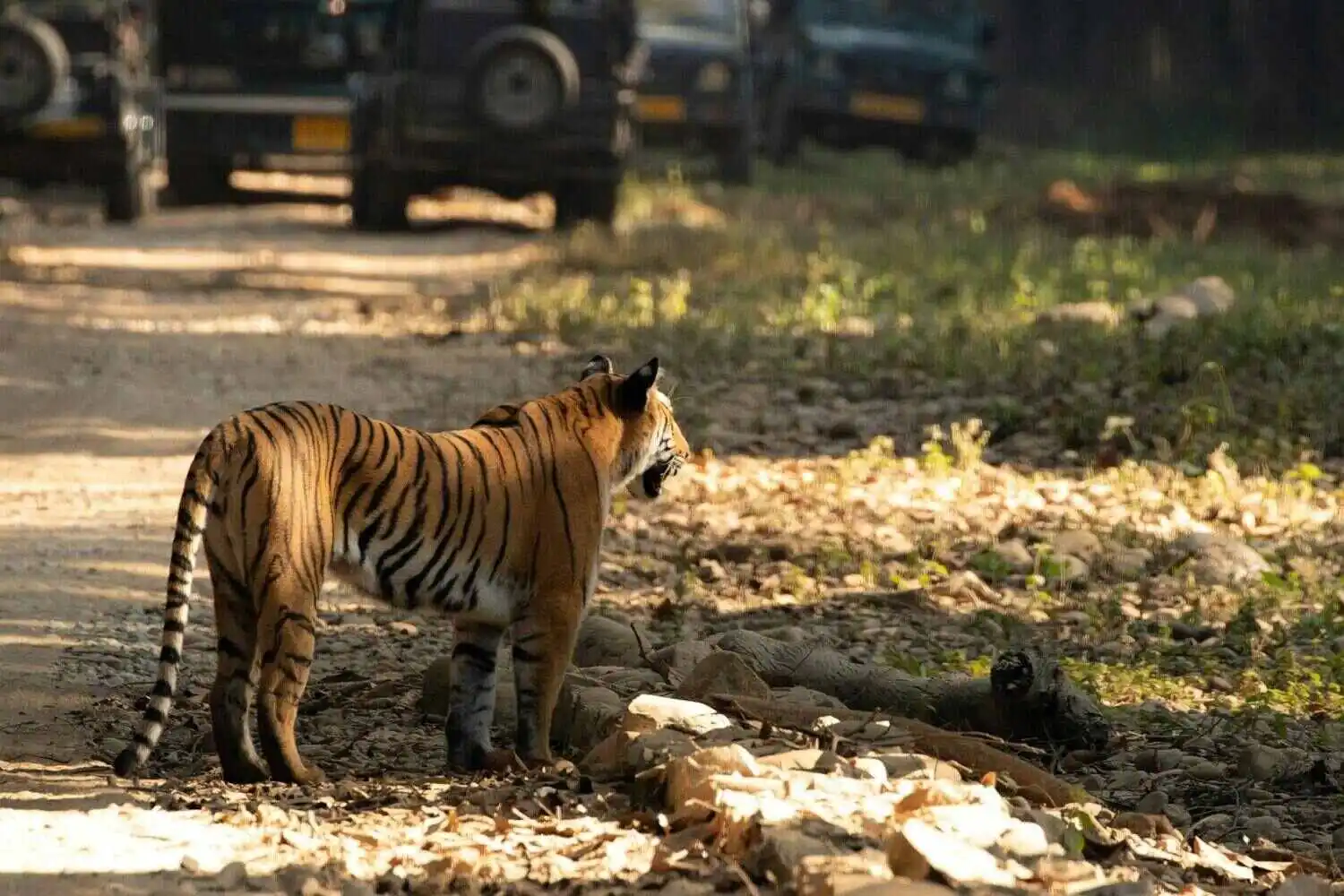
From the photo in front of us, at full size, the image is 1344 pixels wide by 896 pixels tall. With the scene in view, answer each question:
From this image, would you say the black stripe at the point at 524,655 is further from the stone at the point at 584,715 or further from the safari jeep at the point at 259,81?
the safari jeep at the point at 259,81

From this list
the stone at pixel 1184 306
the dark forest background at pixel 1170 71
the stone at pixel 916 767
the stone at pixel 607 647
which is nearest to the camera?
the stone at pixel 916 767

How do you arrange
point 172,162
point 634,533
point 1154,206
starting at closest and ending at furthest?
point 634,533 → point 172,162 → point 1154,206

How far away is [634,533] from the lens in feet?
30.8

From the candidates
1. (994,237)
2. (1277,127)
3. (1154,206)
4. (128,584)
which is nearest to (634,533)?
(128,584)

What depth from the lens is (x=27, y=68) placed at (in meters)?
17.6

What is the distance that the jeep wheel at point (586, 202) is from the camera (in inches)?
742

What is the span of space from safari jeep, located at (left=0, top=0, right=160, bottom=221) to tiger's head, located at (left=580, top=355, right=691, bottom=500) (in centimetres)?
1178

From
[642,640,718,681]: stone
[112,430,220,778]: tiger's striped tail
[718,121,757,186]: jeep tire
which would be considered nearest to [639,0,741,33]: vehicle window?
[718,121,757,186]: jeep tire

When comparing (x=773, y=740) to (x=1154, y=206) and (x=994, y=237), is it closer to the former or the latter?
(x=994, y=237)

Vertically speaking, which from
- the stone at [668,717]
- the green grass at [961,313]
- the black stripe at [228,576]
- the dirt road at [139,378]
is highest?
the black stripe at [228,576]

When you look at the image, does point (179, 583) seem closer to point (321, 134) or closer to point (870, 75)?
point (321, 134)

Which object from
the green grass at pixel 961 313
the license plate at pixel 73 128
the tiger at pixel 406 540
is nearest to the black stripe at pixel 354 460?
the tiger at pixel 406 540

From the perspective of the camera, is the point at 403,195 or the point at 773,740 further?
the point at 403,195

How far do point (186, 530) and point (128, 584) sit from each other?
2.47 metres
